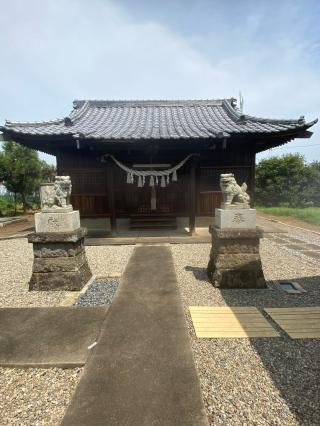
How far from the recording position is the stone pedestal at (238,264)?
4664 millimetres

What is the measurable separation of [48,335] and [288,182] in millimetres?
22580

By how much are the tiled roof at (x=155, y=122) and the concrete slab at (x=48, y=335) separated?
6.10m

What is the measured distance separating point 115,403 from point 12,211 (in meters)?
19.4

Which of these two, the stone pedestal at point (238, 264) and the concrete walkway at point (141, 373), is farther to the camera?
the stone pedestal at point (238, 264)

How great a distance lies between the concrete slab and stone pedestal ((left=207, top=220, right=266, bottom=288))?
2.37m

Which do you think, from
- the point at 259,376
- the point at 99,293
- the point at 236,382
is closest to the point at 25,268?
the point at 99,293

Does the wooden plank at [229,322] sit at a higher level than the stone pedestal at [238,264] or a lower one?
lower

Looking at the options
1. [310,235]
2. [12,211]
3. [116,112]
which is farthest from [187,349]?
[12,211]

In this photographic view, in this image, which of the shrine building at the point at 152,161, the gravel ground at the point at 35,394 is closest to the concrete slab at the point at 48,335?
the gravel ground at the point at 35,394

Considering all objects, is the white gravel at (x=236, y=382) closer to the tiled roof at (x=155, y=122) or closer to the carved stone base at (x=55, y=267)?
the carved stone base at (x=55, y=267)

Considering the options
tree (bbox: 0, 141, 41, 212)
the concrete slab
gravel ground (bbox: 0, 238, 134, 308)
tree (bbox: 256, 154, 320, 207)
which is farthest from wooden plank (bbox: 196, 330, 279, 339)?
tree (bbox: 256, 154, 320, 207)

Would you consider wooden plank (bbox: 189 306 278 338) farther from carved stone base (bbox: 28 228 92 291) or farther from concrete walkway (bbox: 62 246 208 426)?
carved stone base (bbox: 28 228 92 291)

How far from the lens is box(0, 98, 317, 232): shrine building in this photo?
28.3 feet

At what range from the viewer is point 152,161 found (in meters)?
10.0
